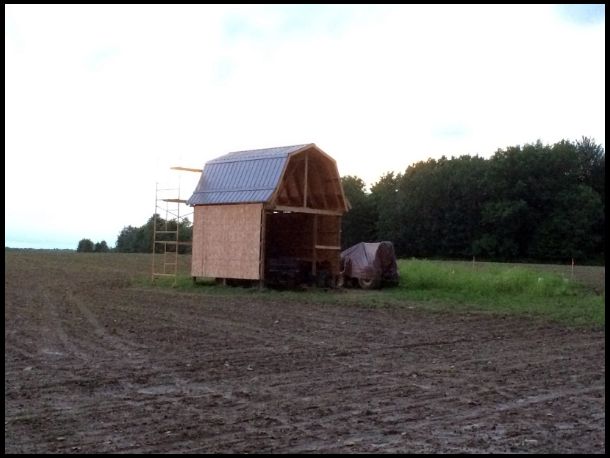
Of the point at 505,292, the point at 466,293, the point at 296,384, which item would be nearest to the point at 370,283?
Answer: the point at 466,293

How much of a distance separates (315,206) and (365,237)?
129 feet

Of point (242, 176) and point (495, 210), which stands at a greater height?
point (495, 210)

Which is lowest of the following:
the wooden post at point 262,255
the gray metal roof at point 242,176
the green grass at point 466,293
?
the green grass at point 466,293

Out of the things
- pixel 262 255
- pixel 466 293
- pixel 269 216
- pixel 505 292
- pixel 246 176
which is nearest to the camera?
pixel 466 293

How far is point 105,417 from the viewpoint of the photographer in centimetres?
620

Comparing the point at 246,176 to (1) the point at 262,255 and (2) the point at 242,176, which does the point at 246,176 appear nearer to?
(2) the point at 242,176

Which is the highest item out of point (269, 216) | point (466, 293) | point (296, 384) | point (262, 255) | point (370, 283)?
point (269, 216)

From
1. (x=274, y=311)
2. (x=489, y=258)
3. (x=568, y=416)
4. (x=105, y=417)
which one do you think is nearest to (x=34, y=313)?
(x=274, y=311)

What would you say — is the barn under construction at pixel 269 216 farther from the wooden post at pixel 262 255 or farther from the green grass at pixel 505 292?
the green grass at pixel 505 292

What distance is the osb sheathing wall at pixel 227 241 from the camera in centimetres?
2200

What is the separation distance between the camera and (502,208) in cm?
5378

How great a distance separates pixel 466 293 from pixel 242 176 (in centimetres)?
737

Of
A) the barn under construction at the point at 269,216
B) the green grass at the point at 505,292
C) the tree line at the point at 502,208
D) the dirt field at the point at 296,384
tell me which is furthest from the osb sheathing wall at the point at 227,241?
the tree line at the point at 502,208

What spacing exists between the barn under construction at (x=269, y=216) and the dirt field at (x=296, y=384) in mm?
7704
